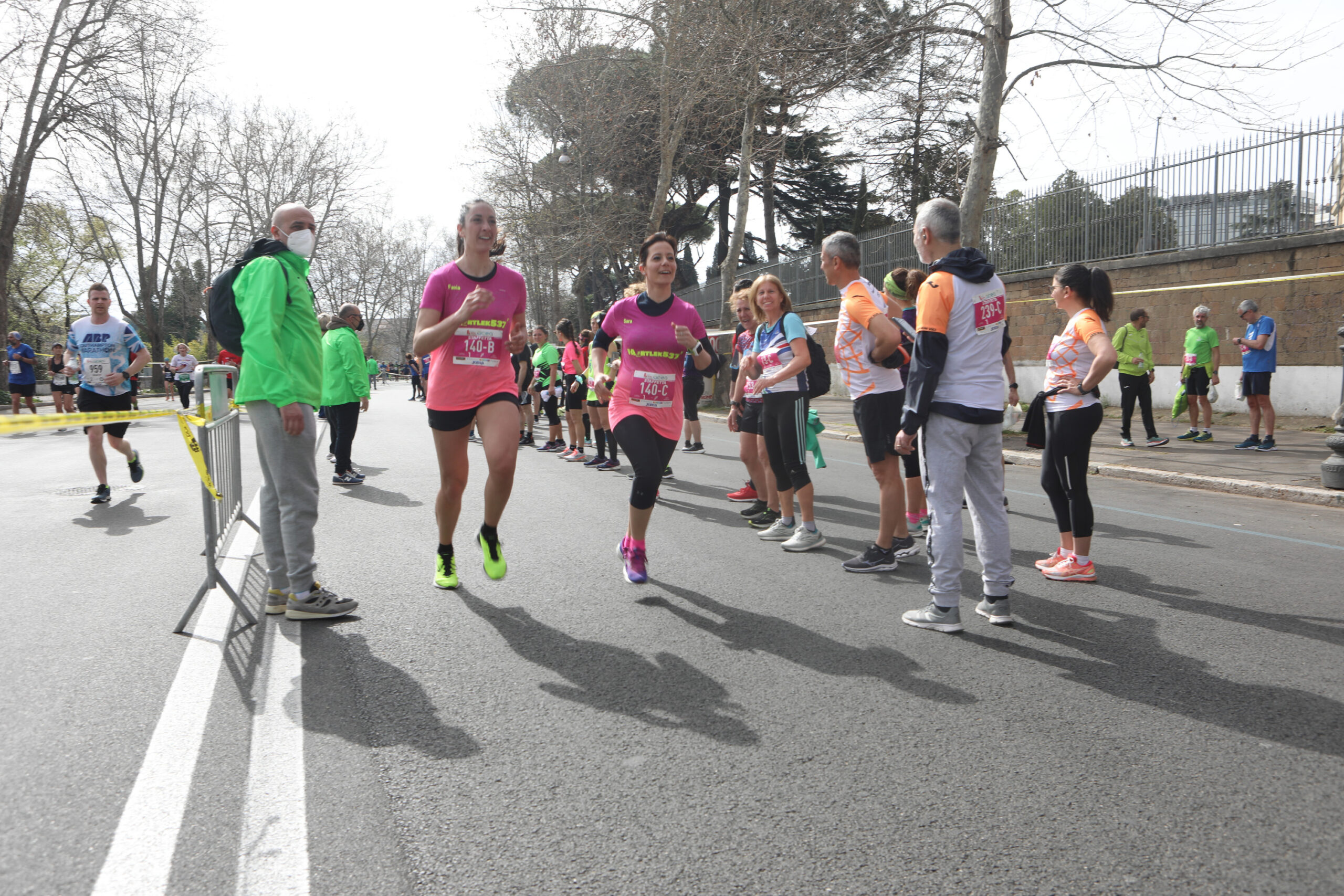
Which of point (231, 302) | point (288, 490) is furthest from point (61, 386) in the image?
point (288, 490)

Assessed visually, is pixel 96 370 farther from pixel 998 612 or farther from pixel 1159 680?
pixel 1159 680

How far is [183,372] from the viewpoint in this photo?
28250 mm

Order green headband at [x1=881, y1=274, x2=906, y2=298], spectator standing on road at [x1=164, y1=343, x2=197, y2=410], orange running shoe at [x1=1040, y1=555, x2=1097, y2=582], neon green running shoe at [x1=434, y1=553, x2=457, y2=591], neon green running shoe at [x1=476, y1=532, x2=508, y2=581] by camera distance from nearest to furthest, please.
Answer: neon green running shoe at [x1=476, y1=532, x2=508, y2=581]
neon green running shoe at [x1=434, y1=553, x2=457, y2=591]
orange running shoe at [x1=1040, y1=555, x2=1097, y2=582]
green headband at [x1=881, y1=274, x2=906, y2=298]
spectator standing on road at [x1=164, y1=343, x2=197, y2=410]

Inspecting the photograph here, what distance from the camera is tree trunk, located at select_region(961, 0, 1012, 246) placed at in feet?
47.1

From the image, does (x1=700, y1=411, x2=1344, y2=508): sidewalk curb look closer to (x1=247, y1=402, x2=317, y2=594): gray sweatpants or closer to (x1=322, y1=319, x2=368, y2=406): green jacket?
(x1=247, y1=402, x2=317, y2=594): gray sweatpants

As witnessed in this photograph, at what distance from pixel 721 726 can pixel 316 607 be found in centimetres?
233

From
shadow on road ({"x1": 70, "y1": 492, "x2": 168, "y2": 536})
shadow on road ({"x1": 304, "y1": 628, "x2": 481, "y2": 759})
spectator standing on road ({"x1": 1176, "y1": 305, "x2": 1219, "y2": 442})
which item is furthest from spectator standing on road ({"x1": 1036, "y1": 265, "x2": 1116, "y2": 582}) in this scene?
spectator standing on road ({"x1": 1176, "y1": 305, "x2": 1219, "y2": 442})

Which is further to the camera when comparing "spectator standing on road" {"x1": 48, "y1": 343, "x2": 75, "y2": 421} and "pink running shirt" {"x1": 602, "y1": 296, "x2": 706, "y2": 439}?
"spectator standing on road" {"x1": 48, "y1": 343, "x2": 75, "y2": 421}

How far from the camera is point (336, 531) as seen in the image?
A: 716 cm

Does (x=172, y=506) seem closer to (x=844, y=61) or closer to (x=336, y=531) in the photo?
(x=336, y=531)

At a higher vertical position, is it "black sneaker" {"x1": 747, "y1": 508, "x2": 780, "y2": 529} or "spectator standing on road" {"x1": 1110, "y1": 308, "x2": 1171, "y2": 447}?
"spectator standing on road" {"x1": 1110, "y1": 308, "x2": 1171, "y2": 447}

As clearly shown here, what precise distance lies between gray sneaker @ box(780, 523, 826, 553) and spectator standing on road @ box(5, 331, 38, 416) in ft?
56.0

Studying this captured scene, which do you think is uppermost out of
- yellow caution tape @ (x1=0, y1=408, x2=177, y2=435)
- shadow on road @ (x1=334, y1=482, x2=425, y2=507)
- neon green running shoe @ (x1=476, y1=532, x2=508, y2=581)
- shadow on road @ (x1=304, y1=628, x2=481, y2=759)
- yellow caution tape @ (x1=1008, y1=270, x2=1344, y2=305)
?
yellow caution tape @ (x1=1008, y1=270, x2=1344, y2=305)

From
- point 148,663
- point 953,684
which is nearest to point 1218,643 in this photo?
point 953,684
